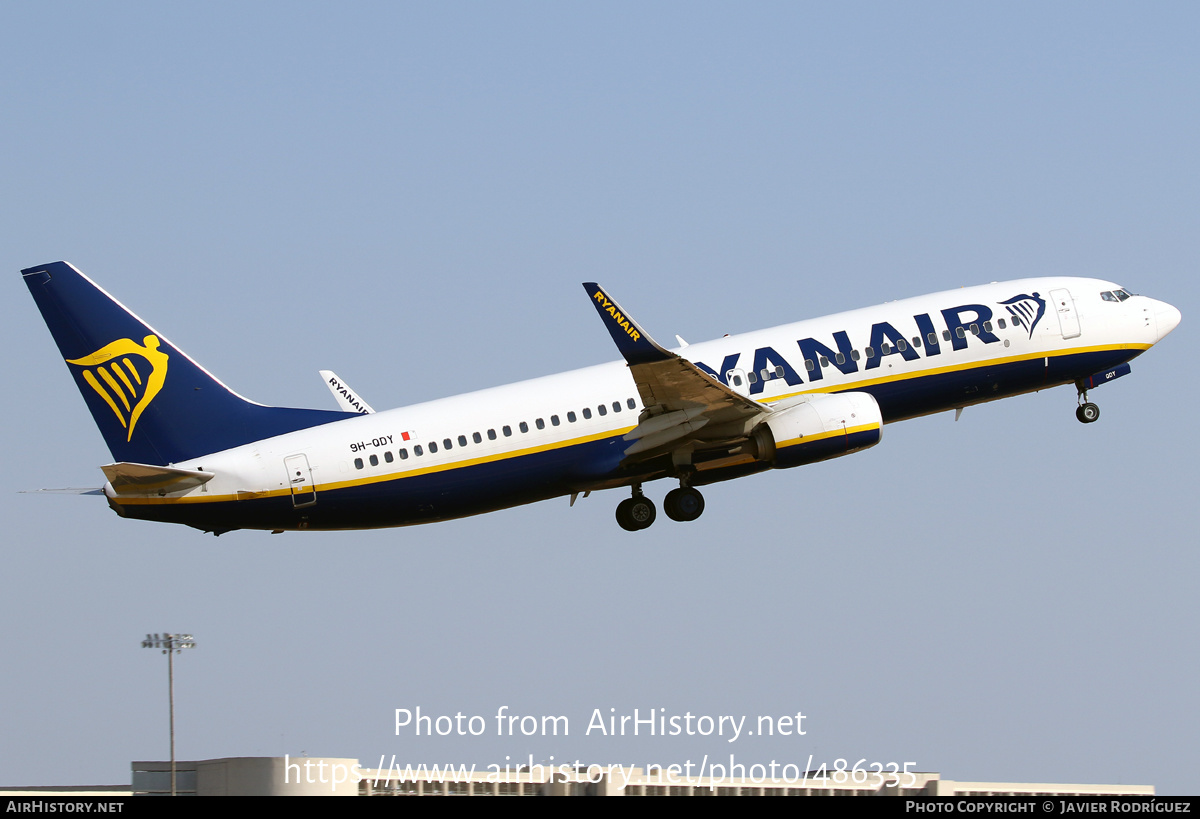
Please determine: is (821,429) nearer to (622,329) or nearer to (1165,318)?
(622,329)

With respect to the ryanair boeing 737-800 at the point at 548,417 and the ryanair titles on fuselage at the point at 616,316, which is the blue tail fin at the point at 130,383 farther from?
the ryanair titles on fuselage at the point at 616,316

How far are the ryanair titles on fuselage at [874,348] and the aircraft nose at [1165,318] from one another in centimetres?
722

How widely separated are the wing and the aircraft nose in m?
15.7

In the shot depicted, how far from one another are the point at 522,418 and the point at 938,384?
13151 mm

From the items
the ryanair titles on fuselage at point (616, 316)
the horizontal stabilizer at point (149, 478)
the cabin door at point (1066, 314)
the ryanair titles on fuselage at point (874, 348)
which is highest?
the cabin door at point (1066, 314)

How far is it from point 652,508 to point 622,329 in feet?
27.4

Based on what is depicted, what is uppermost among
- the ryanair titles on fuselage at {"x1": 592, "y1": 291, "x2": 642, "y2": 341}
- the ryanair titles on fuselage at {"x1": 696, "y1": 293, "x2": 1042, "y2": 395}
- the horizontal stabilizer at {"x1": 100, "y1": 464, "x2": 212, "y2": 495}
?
the ryanair titles on fuselage at {"x1": 696, "y1": 293, "x2": 1042, "y2": 395}

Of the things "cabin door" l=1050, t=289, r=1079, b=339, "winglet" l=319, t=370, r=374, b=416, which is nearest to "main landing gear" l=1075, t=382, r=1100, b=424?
"cabin door" l=1050, t=289, r=1079, b=339

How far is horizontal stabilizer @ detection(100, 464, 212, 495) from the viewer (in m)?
39.2

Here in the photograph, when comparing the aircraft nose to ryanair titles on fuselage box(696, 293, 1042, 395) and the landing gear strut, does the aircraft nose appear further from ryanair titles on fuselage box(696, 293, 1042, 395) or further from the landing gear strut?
the landing gear strut

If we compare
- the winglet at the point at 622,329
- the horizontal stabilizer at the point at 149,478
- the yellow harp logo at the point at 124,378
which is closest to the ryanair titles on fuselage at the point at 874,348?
the winglet at the point at 622,329

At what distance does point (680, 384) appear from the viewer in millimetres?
41344

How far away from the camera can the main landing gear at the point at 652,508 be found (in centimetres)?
4491
